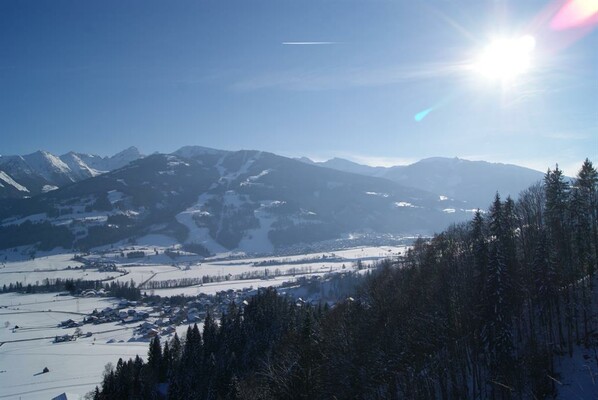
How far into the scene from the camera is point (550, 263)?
3203cm

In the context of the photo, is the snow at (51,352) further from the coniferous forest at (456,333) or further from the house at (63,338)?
the coniferous forest at (456,333)

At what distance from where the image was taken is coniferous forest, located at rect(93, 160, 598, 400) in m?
28.0

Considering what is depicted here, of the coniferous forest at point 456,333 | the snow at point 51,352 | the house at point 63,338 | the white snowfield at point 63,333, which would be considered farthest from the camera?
the house at point 63,338

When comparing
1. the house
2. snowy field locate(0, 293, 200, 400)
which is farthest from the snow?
the house

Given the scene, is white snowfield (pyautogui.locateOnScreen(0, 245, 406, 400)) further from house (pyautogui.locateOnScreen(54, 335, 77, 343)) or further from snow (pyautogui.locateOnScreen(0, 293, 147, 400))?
house (pyautogui.locateOnScreen(54, 335, 77, 343))

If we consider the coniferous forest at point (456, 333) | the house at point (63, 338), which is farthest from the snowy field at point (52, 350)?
the coniferous forest at point (456, 333)

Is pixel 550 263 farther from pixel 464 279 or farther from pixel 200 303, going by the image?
pixel 200 303

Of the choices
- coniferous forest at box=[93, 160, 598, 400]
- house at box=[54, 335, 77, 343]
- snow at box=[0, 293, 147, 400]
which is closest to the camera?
coniferous forest at box=[93, 160, 598, 400]

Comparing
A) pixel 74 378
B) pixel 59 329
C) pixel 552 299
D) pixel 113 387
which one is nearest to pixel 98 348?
pixel 74 378

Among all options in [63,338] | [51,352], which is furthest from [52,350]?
[63,338]

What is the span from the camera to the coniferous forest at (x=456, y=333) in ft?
91.9

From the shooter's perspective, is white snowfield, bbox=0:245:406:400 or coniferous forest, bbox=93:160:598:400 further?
white snowfield, bbox=0:245:406:400

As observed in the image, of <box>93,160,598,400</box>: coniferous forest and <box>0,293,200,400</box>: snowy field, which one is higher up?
<box>93,160,598,400</box>: coniferous forest

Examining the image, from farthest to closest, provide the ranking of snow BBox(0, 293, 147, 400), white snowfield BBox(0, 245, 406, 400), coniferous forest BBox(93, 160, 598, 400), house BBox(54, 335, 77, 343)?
house BBox(54, 335, 77, 343), white snowfield BBox(0, 245, 406, 400), snow BBox(0, 293, 147, 400), coniferous forest BBox(93, 160, 598, 400)
